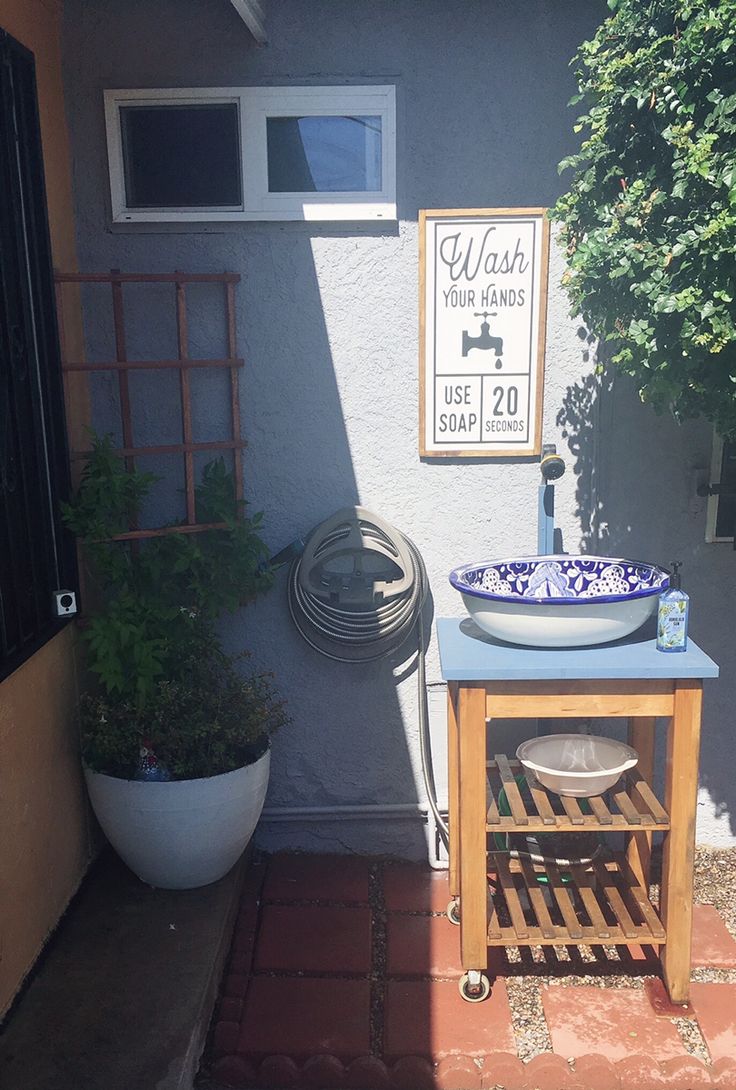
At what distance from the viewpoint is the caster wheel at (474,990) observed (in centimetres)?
247

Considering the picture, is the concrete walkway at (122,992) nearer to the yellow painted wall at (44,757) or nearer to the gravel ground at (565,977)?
the yellow painted wall at (44,757)

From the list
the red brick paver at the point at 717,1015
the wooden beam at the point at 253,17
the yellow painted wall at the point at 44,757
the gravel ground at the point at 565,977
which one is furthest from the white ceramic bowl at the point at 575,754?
the wooden beam at the point at 253,17

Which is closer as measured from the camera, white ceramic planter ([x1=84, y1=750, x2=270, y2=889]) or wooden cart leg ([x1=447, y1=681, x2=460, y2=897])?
white ceramic planter ([x1=84, y1=750, x2=270, y2=889])

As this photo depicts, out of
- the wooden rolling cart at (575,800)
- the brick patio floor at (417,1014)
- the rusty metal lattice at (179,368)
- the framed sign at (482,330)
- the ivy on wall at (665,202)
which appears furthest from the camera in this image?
the framed sign at (482,330)

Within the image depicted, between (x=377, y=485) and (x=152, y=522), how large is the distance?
787mm

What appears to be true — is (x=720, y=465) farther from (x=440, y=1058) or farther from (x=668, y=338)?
(x=440, y=1058)

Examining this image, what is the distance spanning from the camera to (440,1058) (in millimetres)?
2273

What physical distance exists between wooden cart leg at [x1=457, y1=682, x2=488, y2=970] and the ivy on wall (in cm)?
97

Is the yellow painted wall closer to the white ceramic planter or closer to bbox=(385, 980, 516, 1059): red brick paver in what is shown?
the white ceramic planter

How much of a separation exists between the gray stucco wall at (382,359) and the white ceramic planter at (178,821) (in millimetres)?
496

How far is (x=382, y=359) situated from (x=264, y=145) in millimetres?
775

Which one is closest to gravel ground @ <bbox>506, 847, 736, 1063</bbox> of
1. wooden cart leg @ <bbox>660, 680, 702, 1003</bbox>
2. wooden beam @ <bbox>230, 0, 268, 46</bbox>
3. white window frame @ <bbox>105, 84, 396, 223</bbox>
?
wooden cart leg @ <bbox>660, 680, 702, 1003</bbox>

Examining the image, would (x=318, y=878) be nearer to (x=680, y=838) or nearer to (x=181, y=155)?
(x=680, y=838)

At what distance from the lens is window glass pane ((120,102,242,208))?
2.85m
